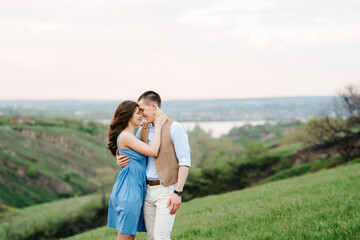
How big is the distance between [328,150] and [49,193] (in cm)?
8952

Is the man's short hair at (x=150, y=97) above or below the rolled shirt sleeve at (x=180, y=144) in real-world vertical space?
above

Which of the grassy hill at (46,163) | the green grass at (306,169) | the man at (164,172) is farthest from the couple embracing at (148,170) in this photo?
the grassy hill at (46,163)

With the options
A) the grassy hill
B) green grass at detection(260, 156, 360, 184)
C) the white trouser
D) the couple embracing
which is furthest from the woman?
the grassy hill

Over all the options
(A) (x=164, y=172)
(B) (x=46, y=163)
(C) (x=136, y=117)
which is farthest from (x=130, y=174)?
(B) (x=46, y=163)

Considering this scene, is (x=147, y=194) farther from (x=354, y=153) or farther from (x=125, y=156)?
(x=354, y=153)

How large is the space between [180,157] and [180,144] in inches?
7.5

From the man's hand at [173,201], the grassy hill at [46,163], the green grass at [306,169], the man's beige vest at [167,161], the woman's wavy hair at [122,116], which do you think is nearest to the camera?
the man's hand at [173,201]

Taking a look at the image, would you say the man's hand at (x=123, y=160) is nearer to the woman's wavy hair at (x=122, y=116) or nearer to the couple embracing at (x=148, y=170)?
the couple embracing at (x=148, y=170)

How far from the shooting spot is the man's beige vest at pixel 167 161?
5.30 m

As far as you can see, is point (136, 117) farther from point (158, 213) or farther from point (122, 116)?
point (158, 213)

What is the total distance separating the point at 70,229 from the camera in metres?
59.2

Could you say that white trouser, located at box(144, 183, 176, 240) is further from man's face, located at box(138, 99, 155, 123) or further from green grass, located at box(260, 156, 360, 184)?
green grass, located at box(260, 156, 360, 184)

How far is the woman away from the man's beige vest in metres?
0.11

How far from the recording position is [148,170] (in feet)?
17.9
